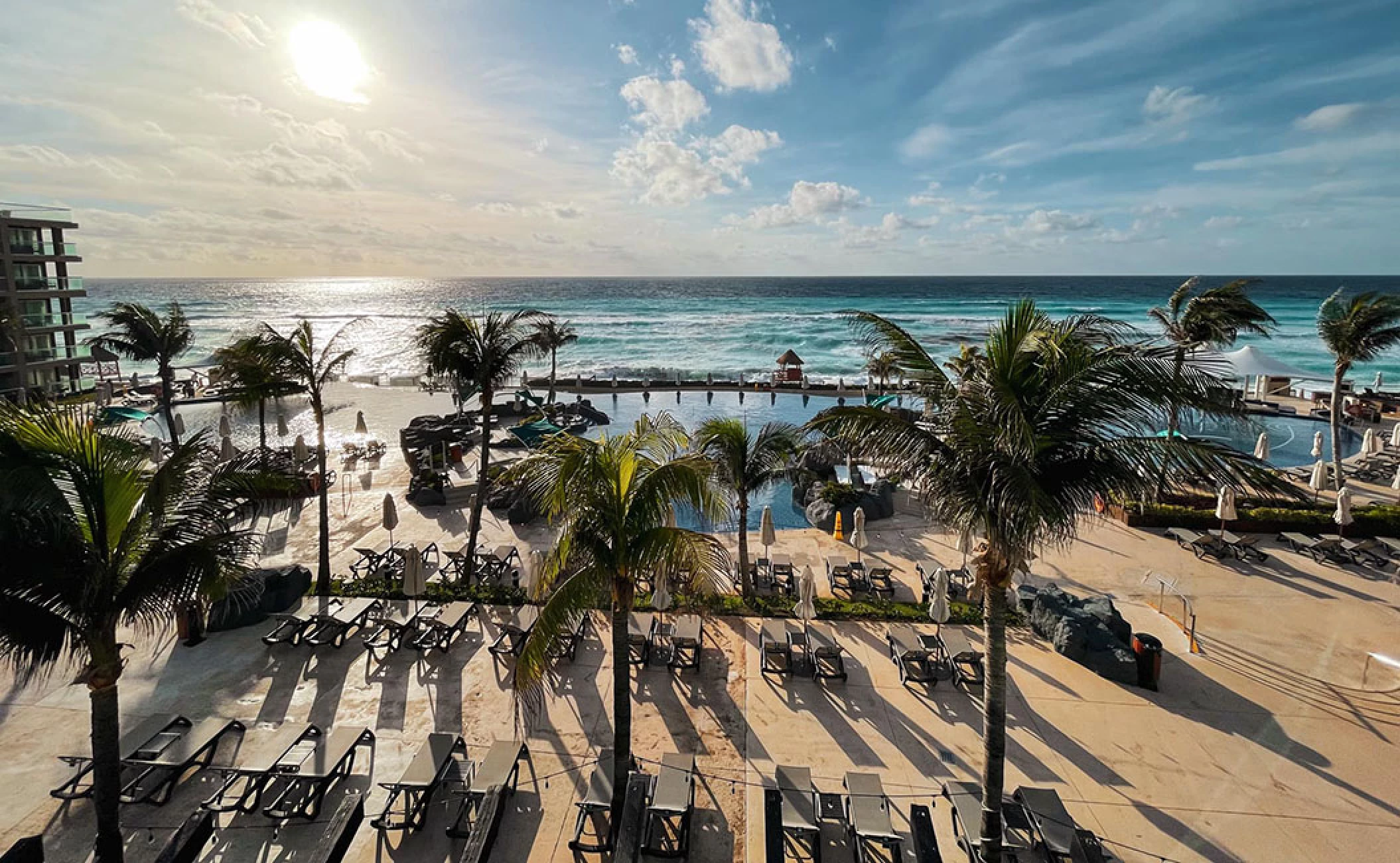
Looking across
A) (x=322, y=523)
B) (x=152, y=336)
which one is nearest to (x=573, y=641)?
(x=322, y=523)

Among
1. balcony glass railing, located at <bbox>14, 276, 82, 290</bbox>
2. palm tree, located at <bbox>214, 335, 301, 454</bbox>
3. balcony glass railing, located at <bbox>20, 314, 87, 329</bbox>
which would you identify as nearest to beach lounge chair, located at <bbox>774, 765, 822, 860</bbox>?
palm tree, located at <bbox>214, 335, 301, 454</bbox>

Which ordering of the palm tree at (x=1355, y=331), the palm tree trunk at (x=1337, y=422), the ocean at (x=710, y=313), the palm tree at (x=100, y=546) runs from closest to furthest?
the palm tree at (x=100, y=546) < the palm tree at (x=1355, y=331) < the palm tree trunk at (x=1337, y=422) < the ocean at (x=710, y=313)

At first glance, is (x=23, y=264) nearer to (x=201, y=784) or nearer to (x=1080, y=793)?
(x=201, y=784)

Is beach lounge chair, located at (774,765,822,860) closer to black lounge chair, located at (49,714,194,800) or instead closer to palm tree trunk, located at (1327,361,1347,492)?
black lounge chair, located at (49,714,194,800)

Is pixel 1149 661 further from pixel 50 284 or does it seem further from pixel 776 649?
pixel 50 284

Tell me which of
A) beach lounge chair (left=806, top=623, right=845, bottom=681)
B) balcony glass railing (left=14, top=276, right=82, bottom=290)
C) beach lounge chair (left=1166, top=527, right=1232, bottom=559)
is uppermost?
balcony glass railing (left=14, top=276, right=82, bottom=290)

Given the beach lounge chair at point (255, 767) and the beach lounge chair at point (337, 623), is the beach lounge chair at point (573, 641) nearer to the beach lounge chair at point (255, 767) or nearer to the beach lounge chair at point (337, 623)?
the beach lounge chair at point (255, 767)

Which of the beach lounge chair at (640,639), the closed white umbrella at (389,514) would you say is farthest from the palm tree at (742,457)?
the closed white umbrella at (389,514)
